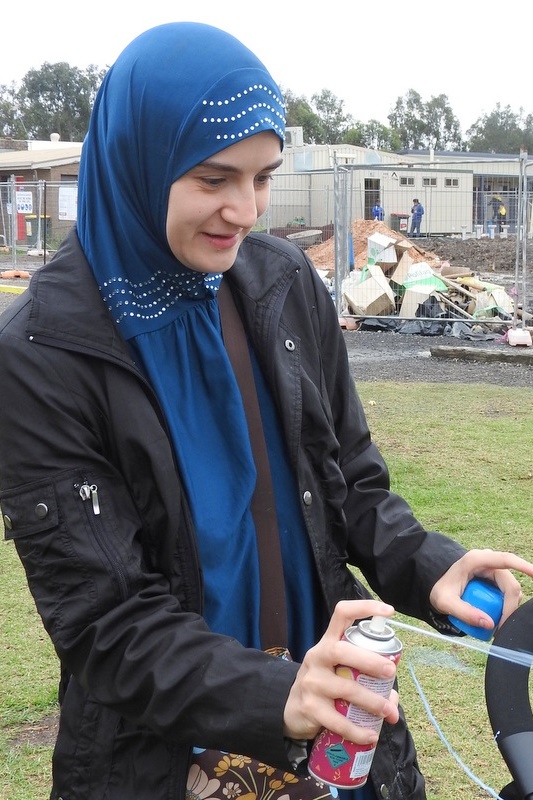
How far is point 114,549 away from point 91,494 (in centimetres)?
9

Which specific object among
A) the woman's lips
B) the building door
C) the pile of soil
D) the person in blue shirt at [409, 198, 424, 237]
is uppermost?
the building door

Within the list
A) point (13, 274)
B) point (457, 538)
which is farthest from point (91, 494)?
point (13, 274)

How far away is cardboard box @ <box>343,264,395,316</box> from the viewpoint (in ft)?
44.3

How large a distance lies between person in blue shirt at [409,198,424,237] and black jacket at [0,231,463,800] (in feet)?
51.4

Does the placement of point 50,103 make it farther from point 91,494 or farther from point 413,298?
point 91,494

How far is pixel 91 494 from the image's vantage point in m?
1.46

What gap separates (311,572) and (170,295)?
0.57m

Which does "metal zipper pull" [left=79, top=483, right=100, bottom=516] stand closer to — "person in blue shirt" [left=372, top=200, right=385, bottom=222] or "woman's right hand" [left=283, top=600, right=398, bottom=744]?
"woman's right hand" [left=283, top=600, right=398, bottom=744]

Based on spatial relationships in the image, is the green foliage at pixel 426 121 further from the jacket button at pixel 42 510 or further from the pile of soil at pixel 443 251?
the jacket button at pixel 42 510

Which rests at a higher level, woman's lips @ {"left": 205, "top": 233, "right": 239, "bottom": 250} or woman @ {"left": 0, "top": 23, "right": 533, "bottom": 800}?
woman's lips @ {"left": 205, "top": 233, "right": 239, "bottom": 250}

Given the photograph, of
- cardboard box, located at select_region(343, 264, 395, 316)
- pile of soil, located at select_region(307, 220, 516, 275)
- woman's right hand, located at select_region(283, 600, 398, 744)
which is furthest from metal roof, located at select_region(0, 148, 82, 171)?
woman's right hand, located at select_region(283, 600, 398, 744)

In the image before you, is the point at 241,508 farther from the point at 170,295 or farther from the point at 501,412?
the point at 501,412

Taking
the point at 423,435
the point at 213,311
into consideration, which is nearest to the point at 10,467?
the point at 213,311

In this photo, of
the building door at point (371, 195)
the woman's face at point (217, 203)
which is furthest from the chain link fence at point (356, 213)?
the woman's face at point (217, 203)
